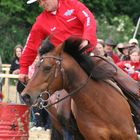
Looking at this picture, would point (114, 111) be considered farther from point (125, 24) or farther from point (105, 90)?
point (125, 24)

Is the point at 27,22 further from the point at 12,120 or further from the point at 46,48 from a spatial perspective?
the point at 46,48

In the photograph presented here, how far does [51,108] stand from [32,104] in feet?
5.23

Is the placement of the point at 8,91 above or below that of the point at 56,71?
above

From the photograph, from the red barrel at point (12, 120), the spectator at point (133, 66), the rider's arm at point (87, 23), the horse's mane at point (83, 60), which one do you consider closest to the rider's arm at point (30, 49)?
the red barrel at point (12, 120)

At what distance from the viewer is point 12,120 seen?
9.78 meters

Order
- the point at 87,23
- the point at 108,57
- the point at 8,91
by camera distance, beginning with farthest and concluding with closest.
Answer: the point at 8,91 → the point at 108,57 → the point at 87,23

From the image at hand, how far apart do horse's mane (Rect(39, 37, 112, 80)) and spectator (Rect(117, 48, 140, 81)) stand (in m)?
1.96

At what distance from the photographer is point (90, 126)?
895 centimetres

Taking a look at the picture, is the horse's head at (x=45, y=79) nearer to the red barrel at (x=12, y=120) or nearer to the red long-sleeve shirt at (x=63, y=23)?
the red long-sleeve shirt at (x=63, y=23)

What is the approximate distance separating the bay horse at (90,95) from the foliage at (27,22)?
71.3ft

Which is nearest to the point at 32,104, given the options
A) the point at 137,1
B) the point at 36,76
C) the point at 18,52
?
the point at 36,76

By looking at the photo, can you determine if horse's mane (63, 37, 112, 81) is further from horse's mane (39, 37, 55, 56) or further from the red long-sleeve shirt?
the red long-sleeve shirt

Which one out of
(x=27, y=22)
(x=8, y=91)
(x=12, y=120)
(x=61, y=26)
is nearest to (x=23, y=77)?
(x=12, y=120)

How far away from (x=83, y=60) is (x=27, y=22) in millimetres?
25626
